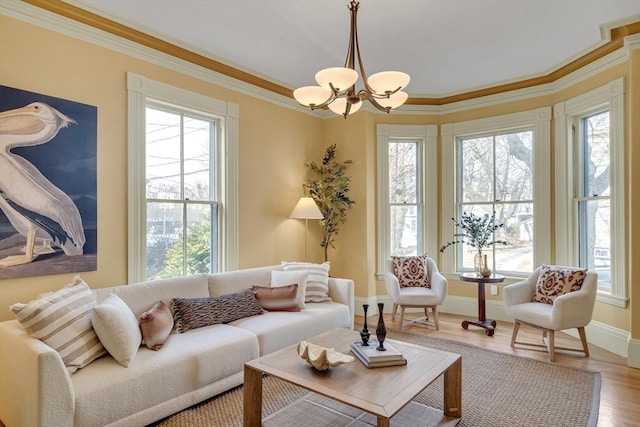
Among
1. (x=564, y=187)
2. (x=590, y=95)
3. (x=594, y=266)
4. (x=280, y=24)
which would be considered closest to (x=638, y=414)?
(x=594, y=266)

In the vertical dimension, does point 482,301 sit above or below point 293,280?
below

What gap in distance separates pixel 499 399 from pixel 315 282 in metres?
1.96

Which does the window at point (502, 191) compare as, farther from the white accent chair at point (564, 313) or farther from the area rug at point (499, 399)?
the area rug at point (499, 399)

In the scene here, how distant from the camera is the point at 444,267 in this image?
5.28m

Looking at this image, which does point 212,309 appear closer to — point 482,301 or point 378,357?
point 378,357

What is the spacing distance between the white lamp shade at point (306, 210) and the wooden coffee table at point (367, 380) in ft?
6.95

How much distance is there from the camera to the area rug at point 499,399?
2.45 m

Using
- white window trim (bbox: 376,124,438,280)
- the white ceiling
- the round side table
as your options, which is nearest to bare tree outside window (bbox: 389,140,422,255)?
white window trim (bbox: 376,124,438,280)

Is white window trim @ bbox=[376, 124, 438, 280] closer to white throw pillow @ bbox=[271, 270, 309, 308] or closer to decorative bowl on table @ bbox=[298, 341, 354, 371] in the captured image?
white throw pillow @ bbox=[271, 270, 309, 308]

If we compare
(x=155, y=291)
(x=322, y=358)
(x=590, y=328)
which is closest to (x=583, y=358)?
(x=590, y=328)

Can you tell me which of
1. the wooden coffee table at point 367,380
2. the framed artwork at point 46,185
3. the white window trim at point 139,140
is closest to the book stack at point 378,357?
the wooden coffee table at point 367,380

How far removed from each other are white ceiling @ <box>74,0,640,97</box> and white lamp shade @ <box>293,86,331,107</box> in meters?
0.73

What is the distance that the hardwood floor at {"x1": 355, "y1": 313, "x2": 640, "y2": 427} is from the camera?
259 cm

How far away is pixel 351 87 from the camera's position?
271cm
